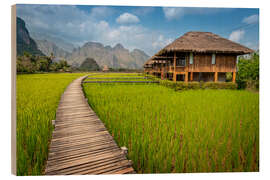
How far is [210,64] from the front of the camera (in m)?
7.41

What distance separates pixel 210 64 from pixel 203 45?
1.14 meters

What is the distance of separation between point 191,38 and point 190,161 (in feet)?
25.3

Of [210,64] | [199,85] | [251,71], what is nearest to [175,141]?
[251,71]

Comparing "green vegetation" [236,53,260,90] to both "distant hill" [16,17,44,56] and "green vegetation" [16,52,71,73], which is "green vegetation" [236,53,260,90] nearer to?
"distant hill" [16,17,44,56]

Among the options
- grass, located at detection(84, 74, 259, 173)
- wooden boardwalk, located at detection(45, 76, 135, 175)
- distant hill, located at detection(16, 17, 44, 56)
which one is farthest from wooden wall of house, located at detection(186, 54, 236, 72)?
distant hill, located at detection(16, 17, 44, 56)

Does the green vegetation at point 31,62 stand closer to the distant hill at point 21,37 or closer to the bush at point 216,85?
the distant hill at point 21,37

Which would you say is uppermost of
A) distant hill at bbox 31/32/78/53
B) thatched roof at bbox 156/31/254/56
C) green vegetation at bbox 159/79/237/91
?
thatched roof at bbox 156/31/254/56

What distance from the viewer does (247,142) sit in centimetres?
202

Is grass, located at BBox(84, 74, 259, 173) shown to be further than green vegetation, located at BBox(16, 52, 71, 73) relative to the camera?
No

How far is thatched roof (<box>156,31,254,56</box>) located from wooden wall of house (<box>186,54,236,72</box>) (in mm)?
429

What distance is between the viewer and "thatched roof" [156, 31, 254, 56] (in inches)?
273

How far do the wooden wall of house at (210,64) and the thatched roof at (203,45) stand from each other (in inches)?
16.9

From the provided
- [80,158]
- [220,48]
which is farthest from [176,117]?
[220,48]
